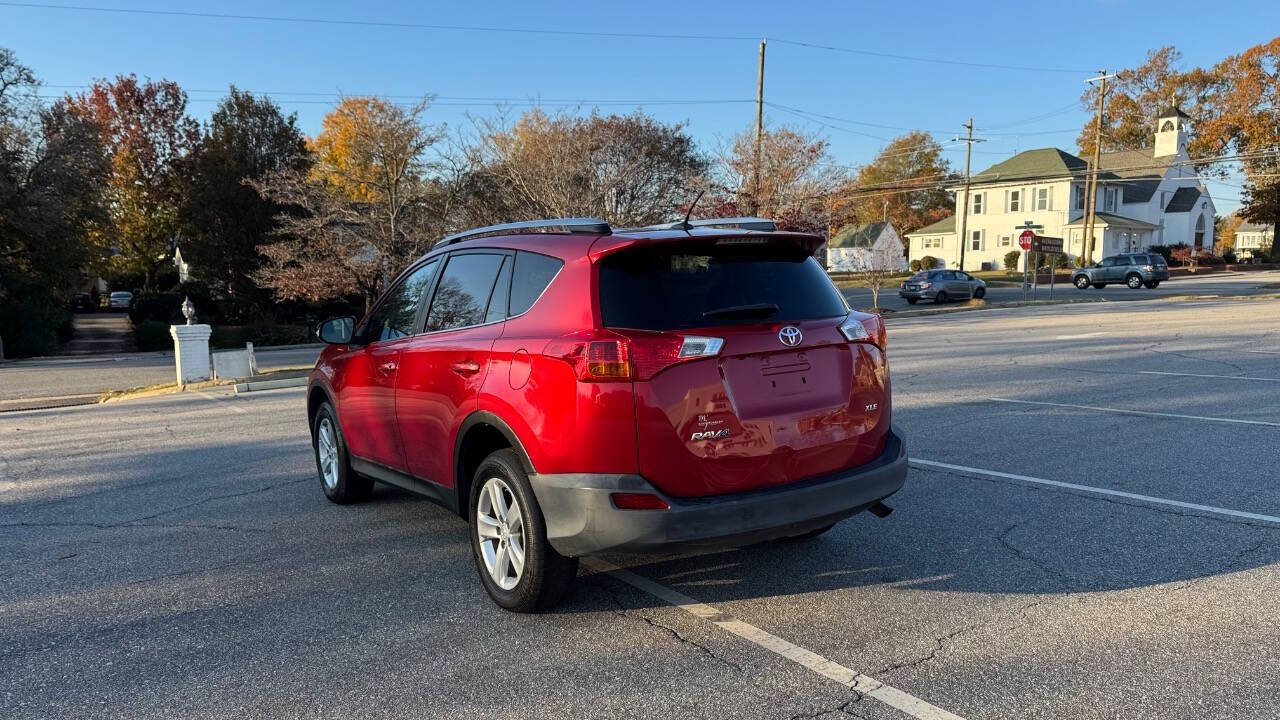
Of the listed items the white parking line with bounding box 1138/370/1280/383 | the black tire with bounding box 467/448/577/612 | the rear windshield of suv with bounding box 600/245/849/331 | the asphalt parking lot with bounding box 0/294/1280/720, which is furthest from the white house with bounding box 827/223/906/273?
the black tire with bounding box 467/448/577/612

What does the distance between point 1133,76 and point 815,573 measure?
87428 millimetres

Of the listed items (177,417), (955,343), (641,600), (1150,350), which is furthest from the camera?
(955,343)

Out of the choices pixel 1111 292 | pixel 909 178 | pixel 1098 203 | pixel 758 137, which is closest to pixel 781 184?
pixel 758 137

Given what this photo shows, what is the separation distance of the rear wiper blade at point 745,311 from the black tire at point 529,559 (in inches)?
43.3

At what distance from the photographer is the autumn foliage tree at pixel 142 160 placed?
50.0 metres

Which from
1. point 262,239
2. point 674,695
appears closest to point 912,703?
point 674,695

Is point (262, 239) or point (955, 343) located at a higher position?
point (262, 239)

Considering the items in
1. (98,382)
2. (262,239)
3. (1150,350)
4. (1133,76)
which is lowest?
(98,382)

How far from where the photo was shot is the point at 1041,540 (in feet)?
15.5

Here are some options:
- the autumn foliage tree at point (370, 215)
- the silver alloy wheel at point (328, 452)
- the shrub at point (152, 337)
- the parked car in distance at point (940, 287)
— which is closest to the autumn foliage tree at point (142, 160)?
the shrub at point (152, 337)

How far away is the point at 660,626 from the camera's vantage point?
3.77m

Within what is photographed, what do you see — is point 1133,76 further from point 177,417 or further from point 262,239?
point 177,417

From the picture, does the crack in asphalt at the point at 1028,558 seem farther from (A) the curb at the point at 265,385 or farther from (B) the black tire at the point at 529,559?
(A) the curb at the point at 265,385

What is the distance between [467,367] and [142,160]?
58737 mm
